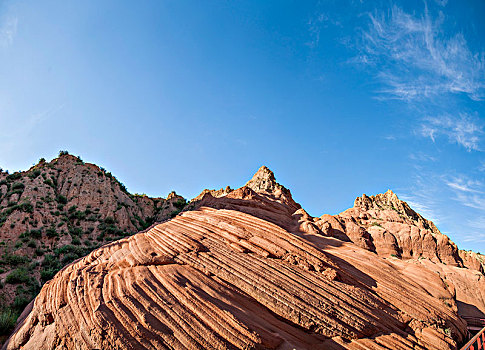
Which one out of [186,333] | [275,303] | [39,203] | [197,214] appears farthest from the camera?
[39,203]

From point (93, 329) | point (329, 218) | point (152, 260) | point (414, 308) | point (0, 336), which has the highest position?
point (329, 218)

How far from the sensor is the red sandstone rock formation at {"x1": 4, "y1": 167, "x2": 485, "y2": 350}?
329 inches

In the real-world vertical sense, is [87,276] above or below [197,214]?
below

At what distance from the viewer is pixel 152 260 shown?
11797 mm

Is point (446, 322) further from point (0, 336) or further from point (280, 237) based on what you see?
point (0, 336)

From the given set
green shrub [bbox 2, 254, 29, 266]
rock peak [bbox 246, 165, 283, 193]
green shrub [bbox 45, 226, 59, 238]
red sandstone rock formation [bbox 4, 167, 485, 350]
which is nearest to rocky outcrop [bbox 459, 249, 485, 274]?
rock peak [bbox 246, 165, 283, 193]

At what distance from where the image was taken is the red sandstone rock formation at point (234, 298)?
329 inches

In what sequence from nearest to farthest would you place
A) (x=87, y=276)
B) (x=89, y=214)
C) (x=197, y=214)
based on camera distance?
(x=87, y=276), (x=197, y=214), (x=89, y=214)

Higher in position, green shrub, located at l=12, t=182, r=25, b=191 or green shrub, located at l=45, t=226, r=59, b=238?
green shrub, located at l=12, t=182, r=25, b=191

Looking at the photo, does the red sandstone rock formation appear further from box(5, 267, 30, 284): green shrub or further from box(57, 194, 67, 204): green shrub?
box(57, 194, 67, 204): green shrub

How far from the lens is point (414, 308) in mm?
11406

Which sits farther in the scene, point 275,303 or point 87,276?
point 87,276

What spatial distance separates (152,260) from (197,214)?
5.32 metres

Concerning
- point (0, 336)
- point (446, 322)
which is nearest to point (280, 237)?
point (446, 322)
